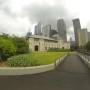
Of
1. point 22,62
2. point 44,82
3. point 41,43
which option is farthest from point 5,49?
point 41,43

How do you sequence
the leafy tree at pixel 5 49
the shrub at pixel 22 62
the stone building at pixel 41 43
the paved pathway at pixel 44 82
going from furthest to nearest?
the stone building at pixel 41 43, the leafy tree at pixel 5 49, the shrub at pixel 22 62, the paved pathway at pixel 44 82

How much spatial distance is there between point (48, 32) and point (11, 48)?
18019 cm

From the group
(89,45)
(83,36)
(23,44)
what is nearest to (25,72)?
(23,44)

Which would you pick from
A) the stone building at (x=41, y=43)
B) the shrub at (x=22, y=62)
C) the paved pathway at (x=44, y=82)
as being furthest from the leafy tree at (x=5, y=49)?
the stone building at (x=41, y=43)

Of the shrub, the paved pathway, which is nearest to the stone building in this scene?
the shrub

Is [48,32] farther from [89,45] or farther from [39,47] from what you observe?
[89,45]

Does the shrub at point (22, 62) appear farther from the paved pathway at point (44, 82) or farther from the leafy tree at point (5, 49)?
the leafy tree at point (5, 49)

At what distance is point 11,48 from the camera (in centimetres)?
1986

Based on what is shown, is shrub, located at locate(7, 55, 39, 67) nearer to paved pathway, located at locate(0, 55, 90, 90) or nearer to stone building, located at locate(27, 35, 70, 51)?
paved pathway, located at locate(0, 55, 90, 90)

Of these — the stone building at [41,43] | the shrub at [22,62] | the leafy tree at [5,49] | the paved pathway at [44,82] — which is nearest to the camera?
the paved pathway at [44,82]

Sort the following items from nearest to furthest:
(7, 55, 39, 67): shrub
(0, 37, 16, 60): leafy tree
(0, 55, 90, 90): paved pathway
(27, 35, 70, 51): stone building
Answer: (0, 55, 90, 90): paved pathway
(7, 55, 39, 67): shrub
(0, 37, 16, 60): leafy tree
(27, 35, 70, 51): stone building

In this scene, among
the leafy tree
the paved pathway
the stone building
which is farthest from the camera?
the stone building

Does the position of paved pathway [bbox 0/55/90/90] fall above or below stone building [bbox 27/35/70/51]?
below

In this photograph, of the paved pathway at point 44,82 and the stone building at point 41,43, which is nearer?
the paved pathway at point 44,82
